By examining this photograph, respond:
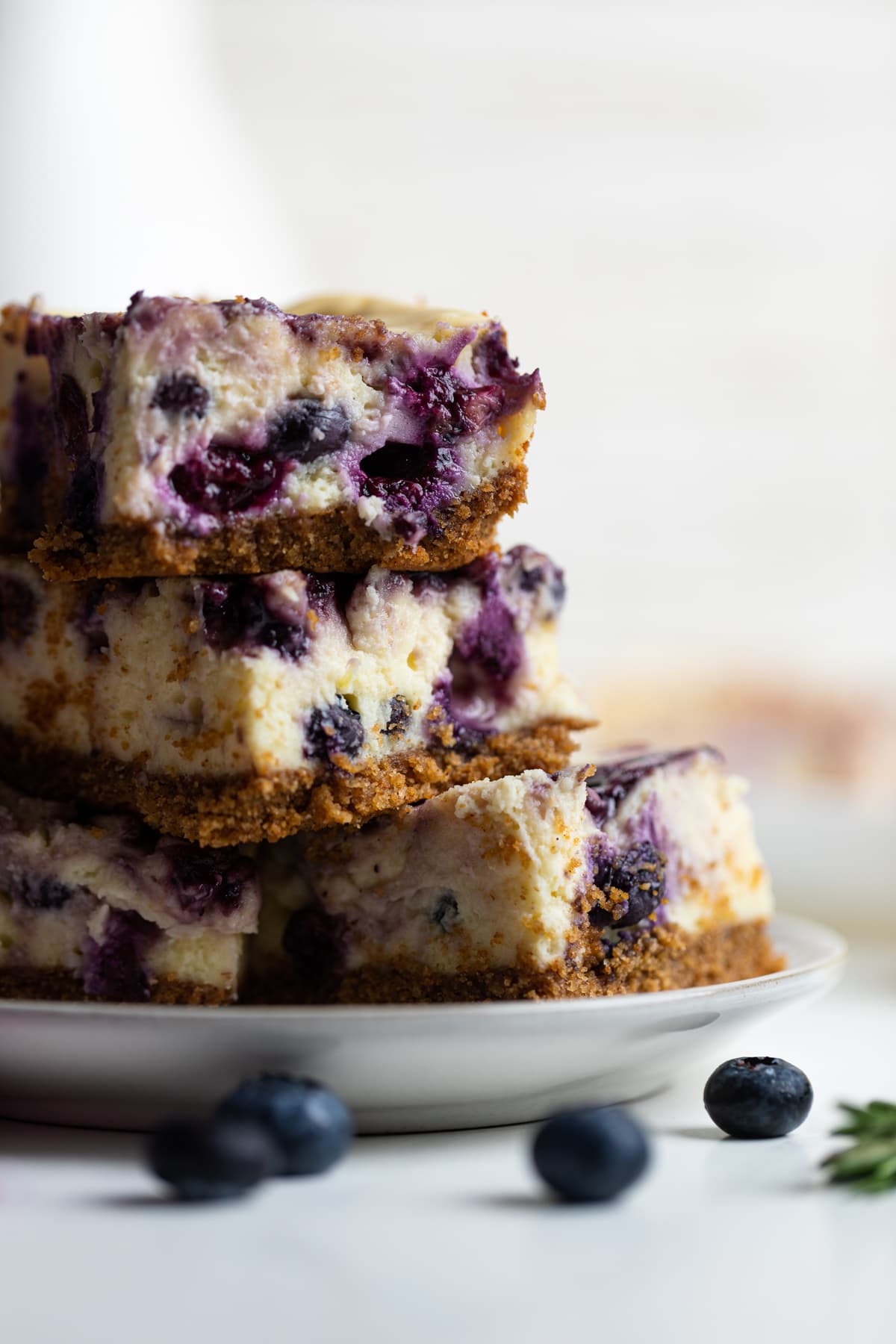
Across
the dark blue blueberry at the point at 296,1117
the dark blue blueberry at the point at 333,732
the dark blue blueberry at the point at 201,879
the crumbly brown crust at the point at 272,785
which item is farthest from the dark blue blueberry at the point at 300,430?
the dark blue blueberry at the point at 296,1117

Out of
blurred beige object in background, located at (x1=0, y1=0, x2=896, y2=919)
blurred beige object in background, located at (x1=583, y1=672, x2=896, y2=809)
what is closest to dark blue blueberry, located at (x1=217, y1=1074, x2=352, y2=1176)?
blurred beige object in background, located at (x1=583, y1=672, x2=896, y2=809)

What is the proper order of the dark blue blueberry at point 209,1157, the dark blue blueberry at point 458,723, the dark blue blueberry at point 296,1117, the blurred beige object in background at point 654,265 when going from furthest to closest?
the blurred beige object in background at point 654,265 < the dark blue blueberry at point 458,723 < the dark blue blueberry at point 296,1117 < the dark blue blueberry at point 209,1157

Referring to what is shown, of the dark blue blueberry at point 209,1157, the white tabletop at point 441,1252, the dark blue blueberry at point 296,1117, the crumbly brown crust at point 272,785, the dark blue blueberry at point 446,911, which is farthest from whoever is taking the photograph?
the dark blue blueberry at point 446,911

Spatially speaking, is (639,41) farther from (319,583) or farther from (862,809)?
(319,583)

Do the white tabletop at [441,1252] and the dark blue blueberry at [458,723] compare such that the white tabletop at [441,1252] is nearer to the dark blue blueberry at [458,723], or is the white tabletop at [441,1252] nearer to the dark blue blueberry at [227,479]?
the dark blue blueberry at [458,723]

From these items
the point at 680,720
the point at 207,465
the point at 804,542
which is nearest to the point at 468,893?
the point at 207,465
